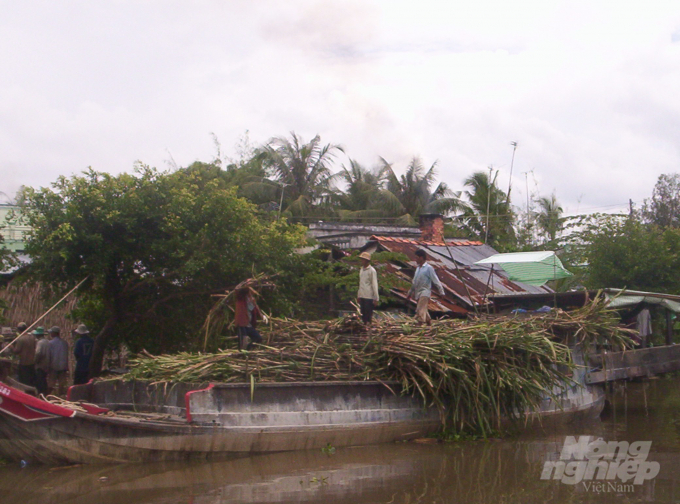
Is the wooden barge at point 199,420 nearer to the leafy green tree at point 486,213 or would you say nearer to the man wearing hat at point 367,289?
the man wearing hat at point 367,289

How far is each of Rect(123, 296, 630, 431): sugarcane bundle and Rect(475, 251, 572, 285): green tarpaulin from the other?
255 cm

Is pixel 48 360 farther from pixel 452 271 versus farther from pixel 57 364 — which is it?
pixel 452 271

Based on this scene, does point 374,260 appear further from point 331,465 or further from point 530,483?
point 530,483

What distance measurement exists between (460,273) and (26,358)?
9.33 m

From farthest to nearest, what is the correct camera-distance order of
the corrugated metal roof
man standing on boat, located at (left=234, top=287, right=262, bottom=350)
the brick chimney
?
the brick chimney
the corrugated metal roof
man standing on boat, located at (left=234, top=287, right=262, bottom=350)

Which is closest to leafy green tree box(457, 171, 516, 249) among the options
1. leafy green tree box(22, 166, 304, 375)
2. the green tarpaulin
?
the green tarpaulin

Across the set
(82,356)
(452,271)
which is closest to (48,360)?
(82,356)

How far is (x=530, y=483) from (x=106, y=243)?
7665 millimetres

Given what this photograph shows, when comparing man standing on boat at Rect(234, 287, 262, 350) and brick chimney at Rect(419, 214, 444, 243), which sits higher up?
brick chimney at Rect(419, 214, 444, 243)

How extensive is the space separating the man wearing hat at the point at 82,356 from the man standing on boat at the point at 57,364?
204 mm

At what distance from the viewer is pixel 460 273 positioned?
626 inches

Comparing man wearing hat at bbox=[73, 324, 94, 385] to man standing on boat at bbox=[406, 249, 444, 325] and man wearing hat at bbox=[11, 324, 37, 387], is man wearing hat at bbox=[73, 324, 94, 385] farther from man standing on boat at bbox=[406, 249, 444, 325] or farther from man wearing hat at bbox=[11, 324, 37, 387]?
man standing on boat at bbox=[406, 249, 444, 325]

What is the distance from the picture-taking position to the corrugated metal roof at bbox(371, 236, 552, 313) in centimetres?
1474

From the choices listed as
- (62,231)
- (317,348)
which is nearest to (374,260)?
(317,348)
